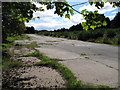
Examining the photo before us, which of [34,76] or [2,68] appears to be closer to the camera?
[34,76]

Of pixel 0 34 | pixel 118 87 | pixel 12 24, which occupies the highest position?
pixel 12 24

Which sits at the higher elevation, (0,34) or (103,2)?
(103,2)

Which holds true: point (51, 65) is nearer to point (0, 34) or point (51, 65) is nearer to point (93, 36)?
point (0, 34)

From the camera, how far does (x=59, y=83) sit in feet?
5.26

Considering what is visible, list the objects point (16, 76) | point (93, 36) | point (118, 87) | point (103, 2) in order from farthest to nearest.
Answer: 1. point (93, 36)
2. point (16, 76)
3. point (118, 87)
4. point (103, 2)

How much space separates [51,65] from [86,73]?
2.62 ft

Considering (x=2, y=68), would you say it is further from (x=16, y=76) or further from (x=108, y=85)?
(x=108, y=85)

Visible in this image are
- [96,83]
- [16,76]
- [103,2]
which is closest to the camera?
[103,2]

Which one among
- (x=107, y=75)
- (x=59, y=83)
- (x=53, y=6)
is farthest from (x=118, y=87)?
(x=53, y=6)

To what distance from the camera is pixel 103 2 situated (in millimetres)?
1267

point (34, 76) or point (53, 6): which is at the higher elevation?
point (53, 6)

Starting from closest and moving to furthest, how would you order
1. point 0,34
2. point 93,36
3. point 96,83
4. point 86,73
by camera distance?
point 96,83, point 86,73, point 0,34, point 93,36

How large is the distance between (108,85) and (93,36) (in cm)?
1133

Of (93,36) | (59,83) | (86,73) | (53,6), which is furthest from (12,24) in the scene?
(93,36)
